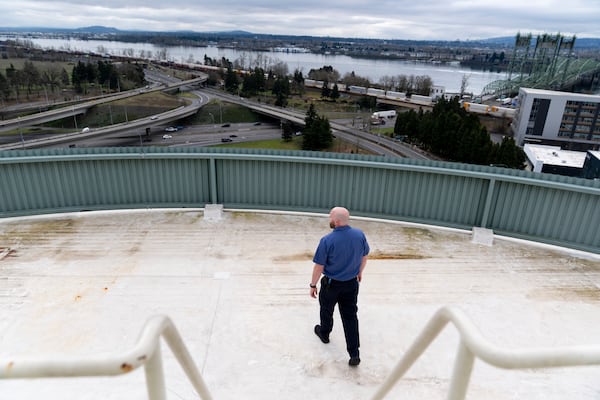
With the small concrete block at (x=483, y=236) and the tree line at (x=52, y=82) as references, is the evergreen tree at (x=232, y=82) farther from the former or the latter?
the small concrete block at (x=483, y=236)

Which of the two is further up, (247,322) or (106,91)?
(247,322)

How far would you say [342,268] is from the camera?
2848 millimetres

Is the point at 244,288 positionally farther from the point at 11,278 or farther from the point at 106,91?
the point at 106,91

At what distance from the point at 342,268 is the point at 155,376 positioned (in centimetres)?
178

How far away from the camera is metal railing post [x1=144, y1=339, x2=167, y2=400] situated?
48.2 inches

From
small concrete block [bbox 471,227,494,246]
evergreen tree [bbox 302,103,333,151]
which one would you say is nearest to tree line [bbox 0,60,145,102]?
evergreen tree [bbox 302,103,333,151]

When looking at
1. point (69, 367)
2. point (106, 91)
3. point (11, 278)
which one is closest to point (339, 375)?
point (69, 367)

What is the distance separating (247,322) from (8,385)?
1743mm

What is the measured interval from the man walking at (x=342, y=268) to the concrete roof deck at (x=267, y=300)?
30 centimetres

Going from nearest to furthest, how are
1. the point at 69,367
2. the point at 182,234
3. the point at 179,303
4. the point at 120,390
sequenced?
the point at 69,367 → the point at 120,390 → the point at 179,303 → the point at 182,234

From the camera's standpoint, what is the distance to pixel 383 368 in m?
2.98

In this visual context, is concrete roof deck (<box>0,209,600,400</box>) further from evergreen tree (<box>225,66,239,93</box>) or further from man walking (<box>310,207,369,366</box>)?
evergreen tree (<box>225,66,239,93</box>)

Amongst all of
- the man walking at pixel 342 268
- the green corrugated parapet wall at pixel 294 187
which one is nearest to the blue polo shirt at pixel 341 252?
the man walking at pixel 342 268

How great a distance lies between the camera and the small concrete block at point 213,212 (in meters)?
5.25
